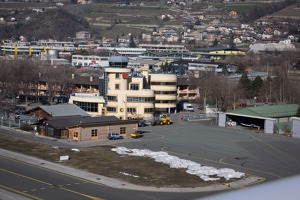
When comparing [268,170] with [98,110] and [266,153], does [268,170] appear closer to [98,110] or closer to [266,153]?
[266,153]

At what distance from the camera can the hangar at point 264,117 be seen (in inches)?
987

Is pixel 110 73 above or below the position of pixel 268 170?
above

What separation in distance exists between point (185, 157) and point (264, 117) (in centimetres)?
862

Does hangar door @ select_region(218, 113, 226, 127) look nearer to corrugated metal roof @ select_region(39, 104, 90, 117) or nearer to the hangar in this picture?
the hangar

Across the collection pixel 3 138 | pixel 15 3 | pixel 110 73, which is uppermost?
pixel 15 3

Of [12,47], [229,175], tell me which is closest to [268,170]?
[229,175]

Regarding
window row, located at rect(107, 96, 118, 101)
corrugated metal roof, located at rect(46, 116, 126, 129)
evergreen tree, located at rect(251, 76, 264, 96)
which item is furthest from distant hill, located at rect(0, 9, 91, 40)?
corrugated metal roof, located at rect(46, 116, 126, 129)

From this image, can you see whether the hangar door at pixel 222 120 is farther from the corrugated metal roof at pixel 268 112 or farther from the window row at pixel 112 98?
the window row at pixel 112 98

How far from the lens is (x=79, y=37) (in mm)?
106438

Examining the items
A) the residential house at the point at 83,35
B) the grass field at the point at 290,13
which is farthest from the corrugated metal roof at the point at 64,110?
the grass field at the point at 290,13

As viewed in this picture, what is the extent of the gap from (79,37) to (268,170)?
9304 centimetres

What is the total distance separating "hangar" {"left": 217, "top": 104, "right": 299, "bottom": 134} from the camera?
25062 mm

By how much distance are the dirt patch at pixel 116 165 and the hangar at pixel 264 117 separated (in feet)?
28.8

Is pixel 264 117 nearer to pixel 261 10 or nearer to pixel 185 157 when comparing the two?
pixel 185 157
